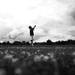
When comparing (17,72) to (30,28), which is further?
(30,28)

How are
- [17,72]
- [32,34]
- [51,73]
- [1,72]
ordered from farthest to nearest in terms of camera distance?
[32,34] < [51,73] < [17,72] < [1,72]

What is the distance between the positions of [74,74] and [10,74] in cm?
71

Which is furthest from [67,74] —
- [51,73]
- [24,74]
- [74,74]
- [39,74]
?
[24,74]

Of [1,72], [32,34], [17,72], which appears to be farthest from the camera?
[32,34]

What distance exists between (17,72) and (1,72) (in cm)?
18

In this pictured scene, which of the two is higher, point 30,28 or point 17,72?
point 30,28

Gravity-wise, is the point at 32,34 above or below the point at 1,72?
above

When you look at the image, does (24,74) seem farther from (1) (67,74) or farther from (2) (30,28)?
(2) (30,28)

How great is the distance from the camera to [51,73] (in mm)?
1831

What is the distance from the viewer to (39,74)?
173cm

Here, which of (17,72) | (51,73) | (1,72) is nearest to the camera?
(1,72)

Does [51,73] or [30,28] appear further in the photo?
[30,28]

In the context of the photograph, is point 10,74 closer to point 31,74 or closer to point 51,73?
point 31,74

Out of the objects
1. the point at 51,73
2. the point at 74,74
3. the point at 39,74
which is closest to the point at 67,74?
the point at 74,74
